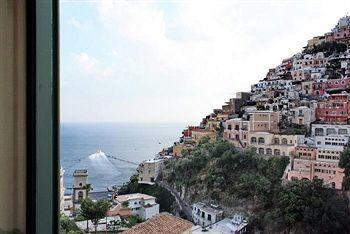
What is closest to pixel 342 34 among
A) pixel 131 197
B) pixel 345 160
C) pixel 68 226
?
pixel 345 160

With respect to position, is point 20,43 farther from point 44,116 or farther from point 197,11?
point 197,11

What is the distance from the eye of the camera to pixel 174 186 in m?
1.53

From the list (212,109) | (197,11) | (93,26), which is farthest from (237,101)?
(93,26)

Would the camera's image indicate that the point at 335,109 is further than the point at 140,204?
No

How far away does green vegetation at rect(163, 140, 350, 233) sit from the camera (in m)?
1.25

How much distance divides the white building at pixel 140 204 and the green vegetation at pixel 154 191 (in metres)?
0.01

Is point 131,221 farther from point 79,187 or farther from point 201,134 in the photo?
point 201,134

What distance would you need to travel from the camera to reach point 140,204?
154 cm

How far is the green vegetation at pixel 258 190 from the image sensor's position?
1.25 metres

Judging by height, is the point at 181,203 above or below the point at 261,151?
below

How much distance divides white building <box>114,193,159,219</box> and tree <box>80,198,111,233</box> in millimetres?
49

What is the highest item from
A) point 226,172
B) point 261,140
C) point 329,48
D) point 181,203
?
point 329,48

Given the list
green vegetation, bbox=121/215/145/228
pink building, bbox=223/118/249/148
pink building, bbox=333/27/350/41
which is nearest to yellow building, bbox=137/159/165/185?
green vegetation, bbox=121/215/145/228

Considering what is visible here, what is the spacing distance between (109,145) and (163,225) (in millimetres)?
331
